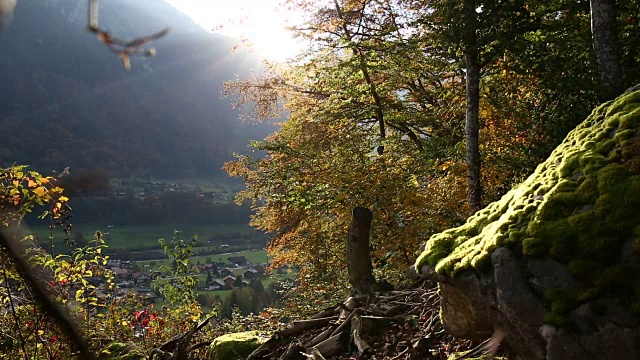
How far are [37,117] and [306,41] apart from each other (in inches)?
6468

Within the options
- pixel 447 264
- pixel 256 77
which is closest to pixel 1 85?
pixel 256 77

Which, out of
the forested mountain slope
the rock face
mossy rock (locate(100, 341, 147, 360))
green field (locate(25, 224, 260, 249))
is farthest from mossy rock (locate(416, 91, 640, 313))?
the forested mountain slope

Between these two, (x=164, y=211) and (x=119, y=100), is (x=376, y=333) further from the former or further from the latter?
(x=119, y=100)

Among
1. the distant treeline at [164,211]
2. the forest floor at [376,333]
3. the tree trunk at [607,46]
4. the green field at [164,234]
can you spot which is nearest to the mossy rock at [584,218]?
the forest floor at [376,333]

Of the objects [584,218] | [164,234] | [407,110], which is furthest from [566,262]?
[164,234]

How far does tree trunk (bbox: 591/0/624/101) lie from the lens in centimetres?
563

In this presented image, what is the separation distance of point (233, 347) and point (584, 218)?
485 cm

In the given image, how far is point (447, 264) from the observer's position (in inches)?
142

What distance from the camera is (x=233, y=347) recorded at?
6.50 m

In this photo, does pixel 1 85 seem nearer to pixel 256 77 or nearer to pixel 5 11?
pixel 256 77

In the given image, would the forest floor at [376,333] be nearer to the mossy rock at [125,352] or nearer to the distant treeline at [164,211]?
the mossy rock at [125,352]

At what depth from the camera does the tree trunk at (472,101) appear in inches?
311

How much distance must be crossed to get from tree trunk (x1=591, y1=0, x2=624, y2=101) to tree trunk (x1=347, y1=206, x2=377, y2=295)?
3418 mm

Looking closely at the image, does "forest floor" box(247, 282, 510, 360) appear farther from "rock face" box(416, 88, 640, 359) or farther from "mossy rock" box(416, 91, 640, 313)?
"mossy rock" box(416, 91, 640, 313)
